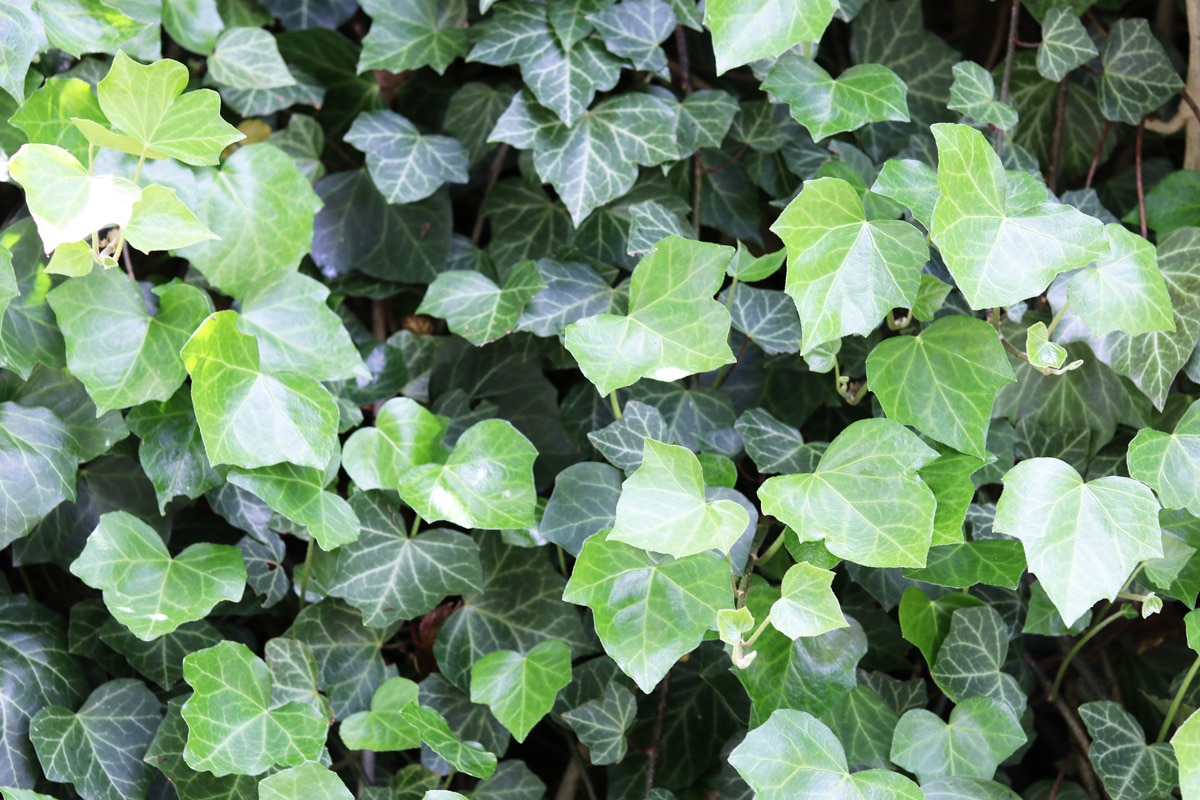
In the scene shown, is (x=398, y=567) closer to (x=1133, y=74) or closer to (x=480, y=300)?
(x=480, y=300)

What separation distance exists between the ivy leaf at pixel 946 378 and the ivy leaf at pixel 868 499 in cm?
5

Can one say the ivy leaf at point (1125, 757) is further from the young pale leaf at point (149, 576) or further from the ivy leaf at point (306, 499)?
the young pale leaf at point (149, 576)

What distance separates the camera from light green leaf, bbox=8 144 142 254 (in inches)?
28.2

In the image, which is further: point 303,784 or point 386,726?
point 386,726

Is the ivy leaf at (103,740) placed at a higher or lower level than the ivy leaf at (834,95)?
lower

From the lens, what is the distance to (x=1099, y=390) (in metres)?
1.00

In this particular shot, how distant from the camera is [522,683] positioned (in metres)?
0.93

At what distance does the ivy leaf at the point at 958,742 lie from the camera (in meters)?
0.85

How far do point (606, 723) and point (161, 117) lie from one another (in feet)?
2.25

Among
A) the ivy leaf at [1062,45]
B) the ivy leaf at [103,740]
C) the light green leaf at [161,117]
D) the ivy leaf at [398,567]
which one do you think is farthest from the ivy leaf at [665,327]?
the ivy leaf at [103,740]

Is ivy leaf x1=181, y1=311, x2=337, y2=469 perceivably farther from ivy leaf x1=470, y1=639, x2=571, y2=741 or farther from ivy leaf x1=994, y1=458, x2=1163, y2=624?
ivy leaf x1=994, y1=458, x2=1163, y2=624

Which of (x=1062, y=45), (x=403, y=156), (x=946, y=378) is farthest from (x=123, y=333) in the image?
(x=1062, y=45)

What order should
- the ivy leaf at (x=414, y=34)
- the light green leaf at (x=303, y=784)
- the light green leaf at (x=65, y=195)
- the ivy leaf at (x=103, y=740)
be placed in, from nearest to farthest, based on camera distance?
the light green leaf at (x=65, y=195), the light green leaf at (x=303, y=784), the ivy leaf at (x=103, y=740), the ivy leaf at (x=414, y=34)

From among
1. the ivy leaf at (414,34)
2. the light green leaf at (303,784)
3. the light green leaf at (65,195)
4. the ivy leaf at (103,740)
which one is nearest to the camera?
the light green leaf at (65,195)
